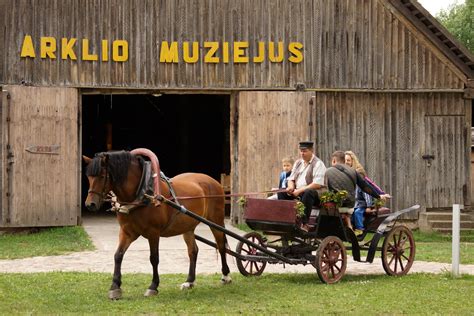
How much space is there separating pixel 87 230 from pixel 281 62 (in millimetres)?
5798

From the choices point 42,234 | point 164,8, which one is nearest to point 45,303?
point 42,234

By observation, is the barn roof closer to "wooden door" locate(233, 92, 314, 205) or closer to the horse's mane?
"wooden door" locate(233, 92, 314, 205)

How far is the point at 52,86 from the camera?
19297 mm

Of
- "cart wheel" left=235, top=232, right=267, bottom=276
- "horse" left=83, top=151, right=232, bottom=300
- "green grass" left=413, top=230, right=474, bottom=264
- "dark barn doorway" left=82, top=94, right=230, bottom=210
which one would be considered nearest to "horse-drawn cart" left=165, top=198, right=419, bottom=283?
"cart wheel" left=235, top=232, right=267, bottom=276

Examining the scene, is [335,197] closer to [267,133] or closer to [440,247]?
Answer: [440,247]

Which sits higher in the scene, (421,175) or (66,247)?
(421,175)

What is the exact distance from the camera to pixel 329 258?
1204cm

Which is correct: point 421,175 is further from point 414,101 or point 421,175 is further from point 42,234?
point 42,234

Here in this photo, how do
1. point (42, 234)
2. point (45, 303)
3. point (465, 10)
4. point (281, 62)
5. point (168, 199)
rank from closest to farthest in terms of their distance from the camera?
point (45, 303) → point (168, 199) → point (42, 234) → point (281, 62) → point (465, 10)

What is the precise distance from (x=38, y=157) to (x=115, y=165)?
903cm

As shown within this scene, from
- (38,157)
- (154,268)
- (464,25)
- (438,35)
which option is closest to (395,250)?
(154,268)

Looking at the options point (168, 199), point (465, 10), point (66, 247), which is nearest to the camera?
point (168, 199)

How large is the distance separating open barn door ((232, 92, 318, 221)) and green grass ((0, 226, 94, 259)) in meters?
3.95

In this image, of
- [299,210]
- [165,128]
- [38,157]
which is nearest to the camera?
[299,210]
